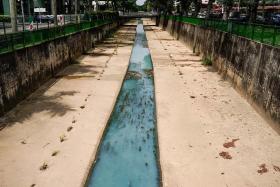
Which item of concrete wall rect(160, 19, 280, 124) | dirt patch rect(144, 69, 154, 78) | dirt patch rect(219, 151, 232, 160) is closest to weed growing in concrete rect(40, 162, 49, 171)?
dirt patch rect(219, 151, 232, 160)

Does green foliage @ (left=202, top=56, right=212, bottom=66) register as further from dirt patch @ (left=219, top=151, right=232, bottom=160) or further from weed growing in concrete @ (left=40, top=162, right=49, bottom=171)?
weed growing in concrete @ (left=40, top=162, right=49, bottom=171)

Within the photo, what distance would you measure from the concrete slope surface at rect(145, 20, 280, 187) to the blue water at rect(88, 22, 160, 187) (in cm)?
42

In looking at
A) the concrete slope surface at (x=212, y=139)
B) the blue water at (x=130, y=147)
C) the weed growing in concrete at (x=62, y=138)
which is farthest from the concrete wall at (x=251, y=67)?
the weed growing in concrete at (x=62, y=138)

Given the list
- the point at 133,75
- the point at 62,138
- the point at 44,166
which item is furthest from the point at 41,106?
the point at 133,75

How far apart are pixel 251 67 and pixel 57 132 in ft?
30.3

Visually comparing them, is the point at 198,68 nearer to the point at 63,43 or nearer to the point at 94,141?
the point at 63,43

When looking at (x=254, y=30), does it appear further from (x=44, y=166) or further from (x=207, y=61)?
(x=44, y=166)

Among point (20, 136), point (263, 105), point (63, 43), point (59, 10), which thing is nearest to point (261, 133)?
point (263, 105)

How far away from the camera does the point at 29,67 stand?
619 inches

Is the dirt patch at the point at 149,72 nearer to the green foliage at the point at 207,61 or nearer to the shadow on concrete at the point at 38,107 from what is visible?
the green foliage at the point at 207,61

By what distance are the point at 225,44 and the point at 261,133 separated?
10.3m

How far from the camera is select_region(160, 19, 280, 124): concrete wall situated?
12.4 m

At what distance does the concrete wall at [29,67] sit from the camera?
515 inches

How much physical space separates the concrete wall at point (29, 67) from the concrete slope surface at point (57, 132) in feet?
1.52
